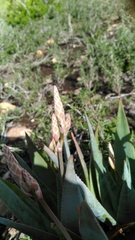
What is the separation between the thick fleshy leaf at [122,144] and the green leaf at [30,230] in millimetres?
470

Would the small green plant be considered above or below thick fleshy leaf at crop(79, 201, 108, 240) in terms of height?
above

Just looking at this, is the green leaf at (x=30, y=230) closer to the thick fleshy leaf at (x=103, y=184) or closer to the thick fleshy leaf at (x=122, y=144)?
→ the thick fleshy leaf at (x=103, y=184)

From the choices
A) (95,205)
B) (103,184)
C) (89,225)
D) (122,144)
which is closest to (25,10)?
(122,144)

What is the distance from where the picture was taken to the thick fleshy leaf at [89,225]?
0.88 metres

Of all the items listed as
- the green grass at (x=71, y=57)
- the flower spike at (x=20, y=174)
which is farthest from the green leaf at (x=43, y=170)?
the green grass at (x=71, y=57)

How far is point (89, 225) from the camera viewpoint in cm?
96

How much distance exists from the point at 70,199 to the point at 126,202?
217 mm

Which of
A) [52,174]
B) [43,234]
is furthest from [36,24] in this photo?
[43,234]

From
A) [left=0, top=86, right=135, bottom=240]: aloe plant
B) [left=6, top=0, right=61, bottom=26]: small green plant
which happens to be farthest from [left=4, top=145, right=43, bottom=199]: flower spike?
[left=6, top=0, right=61, bottom=26]: small green plant

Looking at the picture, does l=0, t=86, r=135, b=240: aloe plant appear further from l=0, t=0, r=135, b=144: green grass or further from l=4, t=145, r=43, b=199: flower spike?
l=0, t=0, r=135, b=144: green grass

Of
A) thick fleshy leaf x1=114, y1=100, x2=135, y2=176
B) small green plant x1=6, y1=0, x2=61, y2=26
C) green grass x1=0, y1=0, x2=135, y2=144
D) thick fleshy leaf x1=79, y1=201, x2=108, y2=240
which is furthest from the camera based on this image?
small green plant x1=6, y1=0, x2=61, y2=26

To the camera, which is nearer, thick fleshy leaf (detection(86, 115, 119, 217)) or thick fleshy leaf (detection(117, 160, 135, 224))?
thick fleshy leaf (detection(117, 160, 135, 224))

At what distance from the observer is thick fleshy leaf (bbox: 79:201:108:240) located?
880 mm

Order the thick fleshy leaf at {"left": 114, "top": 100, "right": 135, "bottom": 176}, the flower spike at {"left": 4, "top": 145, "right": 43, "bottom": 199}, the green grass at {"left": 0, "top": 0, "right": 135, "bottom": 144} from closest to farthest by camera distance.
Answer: the flower spike at {"left": 4, "top": 145, "right": 43, "bottom": 199} < the thick fleshy leaf at {"left": 114, "top": 100, "right": 135, "bottom": 176} < the green grass at {"left": 0, "top": 0, "right": 135, "bottom": 144}
